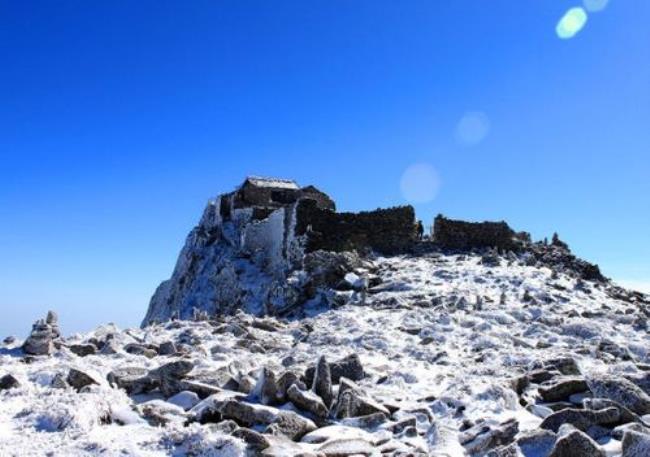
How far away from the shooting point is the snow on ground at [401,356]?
16.5 ft

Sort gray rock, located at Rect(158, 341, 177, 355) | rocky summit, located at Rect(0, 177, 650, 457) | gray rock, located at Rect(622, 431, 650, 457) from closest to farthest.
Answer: gray rock, located at Rect(622, 431, 650, 457) → rocky summit, located at Rect(0, 177, 650, 457) → gray rock, located at Rect(158, 341, 177, 355)

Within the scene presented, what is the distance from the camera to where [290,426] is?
524cm

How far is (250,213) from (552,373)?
30.5m

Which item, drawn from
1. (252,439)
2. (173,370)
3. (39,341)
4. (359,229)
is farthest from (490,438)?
(359,229)

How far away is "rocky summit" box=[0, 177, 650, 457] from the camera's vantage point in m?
4.93

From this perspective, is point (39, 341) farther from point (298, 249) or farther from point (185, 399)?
point (298, 249)

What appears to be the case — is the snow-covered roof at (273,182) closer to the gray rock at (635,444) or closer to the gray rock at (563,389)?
the gray rock at (563,389)

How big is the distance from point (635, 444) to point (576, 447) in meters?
0.44

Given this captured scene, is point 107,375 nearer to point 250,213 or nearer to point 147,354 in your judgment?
point 147,354

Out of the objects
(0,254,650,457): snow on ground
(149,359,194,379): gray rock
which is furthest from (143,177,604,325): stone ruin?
(149,359,194,379): gray rock

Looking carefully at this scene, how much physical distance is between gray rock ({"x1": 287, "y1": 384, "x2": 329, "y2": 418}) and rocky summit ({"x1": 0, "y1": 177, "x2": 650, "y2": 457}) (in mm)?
16

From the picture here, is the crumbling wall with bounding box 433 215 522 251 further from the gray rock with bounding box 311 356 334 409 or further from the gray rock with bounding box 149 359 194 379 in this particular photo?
the gray rock with bounding box 149 359 194 379

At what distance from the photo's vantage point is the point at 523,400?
6.51 m

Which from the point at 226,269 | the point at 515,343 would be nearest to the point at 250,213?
the point at 226,269
